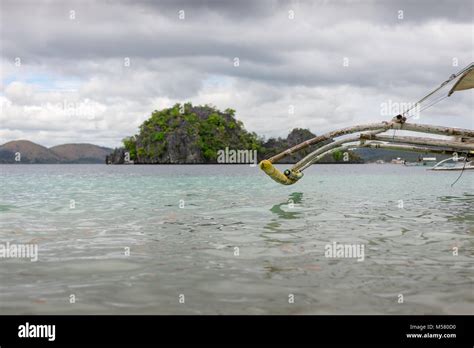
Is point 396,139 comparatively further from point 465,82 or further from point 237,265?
point 237,265

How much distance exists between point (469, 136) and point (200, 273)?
10.3m

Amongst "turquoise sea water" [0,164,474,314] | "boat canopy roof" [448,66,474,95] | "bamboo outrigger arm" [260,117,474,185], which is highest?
"boat canopy roof" [448,66,474,95]

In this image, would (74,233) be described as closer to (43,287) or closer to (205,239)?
(205,239)

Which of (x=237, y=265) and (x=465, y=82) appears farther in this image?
(x=465, y=82)

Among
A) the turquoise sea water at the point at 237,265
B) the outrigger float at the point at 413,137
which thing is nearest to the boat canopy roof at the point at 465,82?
the outrigger float at the point at 413,137

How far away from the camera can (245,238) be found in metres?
11.5

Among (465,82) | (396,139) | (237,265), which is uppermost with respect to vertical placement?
(465,82)

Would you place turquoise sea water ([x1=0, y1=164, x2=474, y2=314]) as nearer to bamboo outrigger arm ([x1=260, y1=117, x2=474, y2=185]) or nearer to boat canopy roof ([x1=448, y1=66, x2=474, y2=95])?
bamboo outrigger arm ([x1=260, y1=117, x2=474, y2=185])

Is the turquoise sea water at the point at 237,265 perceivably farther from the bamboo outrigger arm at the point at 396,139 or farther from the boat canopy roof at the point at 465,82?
the boat canopy roof at the point at 465,82

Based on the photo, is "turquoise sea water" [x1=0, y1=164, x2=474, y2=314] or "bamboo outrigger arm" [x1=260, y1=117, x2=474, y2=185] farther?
"bamboo outrigger arm" [x1=260, y1=117, x2=474, y2=185]

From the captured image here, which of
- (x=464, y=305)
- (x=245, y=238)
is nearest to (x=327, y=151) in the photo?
(x=245, y=238)

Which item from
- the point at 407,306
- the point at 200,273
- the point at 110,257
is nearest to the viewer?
the point at 407,306

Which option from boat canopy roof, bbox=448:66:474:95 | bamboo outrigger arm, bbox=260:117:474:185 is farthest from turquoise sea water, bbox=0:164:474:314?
boat canopy roof, bbox=448:66:474:95

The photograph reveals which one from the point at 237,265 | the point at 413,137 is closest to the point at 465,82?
the point at 413,137
